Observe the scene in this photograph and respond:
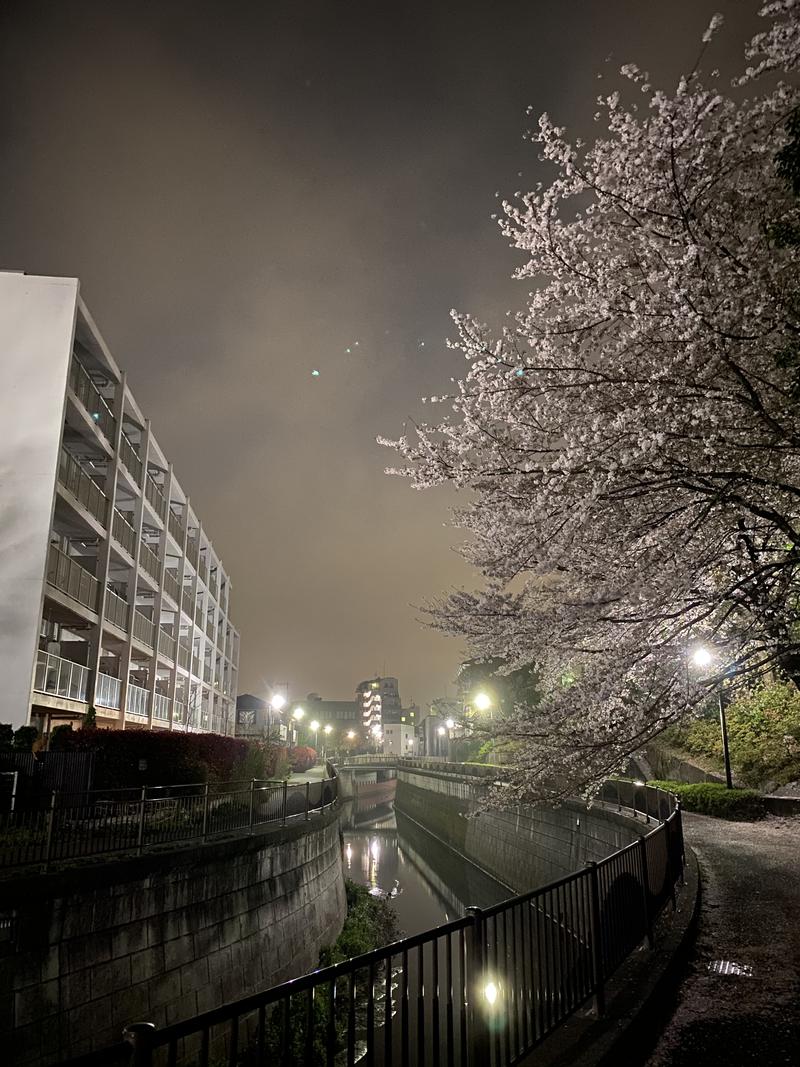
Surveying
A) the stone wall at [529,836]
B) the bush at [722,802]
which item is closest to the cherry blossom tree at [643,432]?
the stone wall at [529,836]

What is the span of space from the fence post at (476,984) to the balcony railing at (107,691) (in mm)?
21944

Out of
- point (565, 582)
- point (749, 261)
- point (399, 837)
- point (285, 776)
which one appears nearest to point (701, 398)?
point (749, 261)

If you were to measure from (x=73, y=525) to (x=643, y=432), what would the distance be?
848 inches

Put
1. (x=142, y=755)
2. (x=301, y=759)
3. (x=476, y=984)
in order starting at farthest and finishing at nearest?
(x=301, y=759) → (x=142, y=755) → (x=476, y=984)

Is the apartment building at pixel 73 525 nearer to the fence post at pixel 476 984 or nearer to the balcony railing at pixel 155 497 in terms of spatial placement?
the balcony railing at pixel 155 497

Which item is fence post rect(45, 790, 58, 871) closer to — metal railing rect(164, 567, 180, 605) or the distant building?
metal railing rect(164, 567, 180, 605)

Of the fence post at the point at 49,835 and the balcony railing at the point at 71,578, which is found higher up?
the balcony railing at the point at 71,578

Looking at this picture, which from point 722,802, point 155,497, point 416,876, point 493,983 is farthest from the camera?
point 416,876

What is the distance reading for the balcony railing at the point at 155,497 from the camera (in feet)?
105

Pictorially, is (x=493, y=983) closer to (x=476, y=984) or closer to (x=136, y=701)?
(x=476, y=984)

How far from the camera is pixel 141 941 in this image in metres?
9.60

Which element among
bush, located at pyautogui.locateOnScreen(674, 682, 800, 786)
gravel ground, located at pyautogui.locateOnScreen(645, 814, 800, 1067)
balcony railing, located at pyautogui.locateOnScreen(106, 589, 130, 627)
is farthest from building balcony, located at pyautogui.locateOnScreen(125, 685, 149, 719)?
gravel ground, located at pyautogui.locateOnScreen(645, 814, 800, 1067)

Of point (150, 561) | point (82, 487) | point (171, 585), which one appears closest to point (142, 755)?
point (82, 487)

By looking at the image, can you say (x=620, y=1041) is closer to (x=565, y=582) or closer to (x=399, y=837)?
(x=565, y=582)
